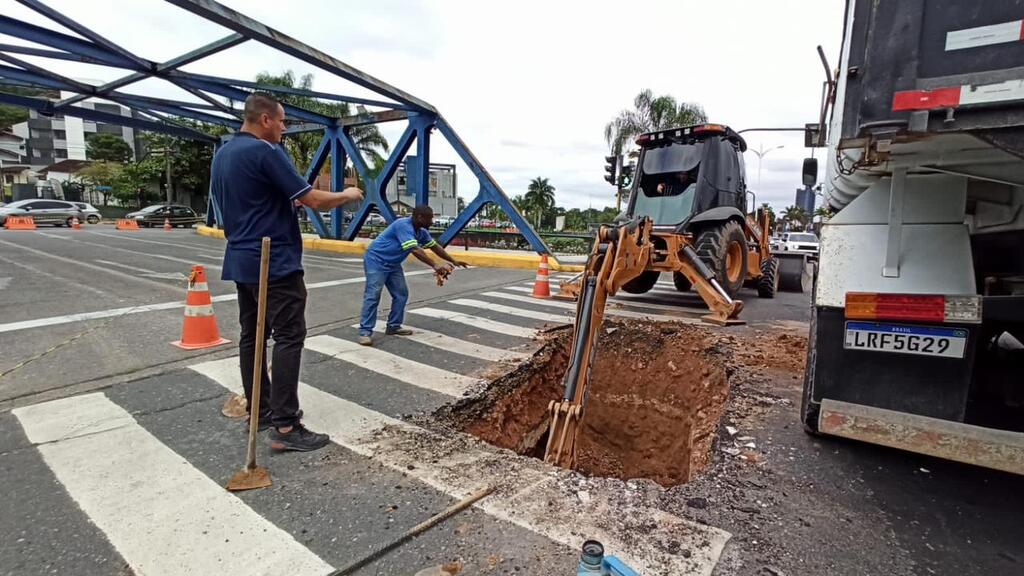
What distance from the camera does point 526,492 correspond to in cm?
260

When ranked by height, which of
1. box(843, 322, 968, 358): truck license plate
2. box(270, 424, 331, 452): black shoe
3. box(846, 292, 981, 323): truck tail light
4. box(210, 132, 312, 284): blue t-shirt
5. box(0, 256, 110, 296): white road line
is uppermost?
box(210, 132, 312, 284): blue t-shirt

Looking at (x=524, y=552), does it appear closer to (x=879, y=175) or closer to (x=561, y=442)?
(x=561, y=442)

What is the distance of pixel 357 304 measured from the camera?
25.7 ft

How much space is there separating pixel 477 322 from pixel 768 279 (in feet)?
21.5

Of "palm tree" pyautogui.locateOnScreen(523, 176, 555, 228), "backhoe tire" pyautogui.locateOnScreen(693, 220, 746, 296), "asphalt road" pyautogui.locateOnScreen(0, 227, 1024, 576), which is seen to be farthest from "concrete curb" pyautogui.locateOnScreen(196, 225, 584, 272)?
"palm tree" pyautogui.locateOnScreen(523, 176, 555, 228)

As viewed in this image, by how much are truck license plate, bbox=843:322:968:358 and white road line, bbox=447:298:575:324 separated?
4506 mm

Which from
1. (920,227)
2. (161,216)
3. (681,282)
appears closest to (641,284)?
(681,282)

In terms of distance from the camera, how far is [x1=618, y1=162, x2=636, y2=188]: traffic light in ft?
30.4

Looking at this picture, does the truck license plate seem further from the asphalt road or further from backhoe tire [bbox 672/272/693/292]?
backhoe tire [bbox 672/272/693/292]

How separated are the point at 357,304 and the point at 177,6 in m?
5.26

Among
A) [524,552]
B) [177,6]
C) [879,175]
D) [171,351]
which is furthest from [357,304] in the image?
[879,175]

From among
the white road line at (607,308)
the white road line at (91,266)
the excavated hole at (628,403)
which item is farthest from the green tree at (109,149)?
the excavated hole at (628,403)

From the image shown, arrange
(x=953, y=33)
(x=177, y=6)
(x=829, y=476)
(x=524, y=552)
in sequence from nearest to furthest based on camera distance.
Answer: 1. (x=953, y=33)
2. (x=524, y=552)
3. (x=829, y=476)
4. (x=177, y=6)

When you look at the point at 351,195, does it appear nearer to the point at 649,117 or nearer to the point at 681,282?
the point at 681,282
